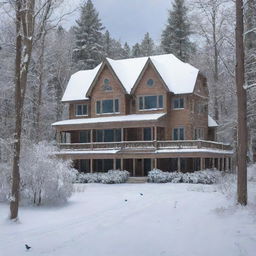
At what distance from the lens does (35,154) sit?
1920 centimetres

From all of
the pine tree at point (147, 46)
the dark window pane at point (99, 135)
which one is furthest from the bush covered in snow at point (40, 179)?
the pine tree at point (147, 46)

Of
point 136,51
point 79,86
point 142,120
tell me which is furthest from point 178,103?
point 136,51

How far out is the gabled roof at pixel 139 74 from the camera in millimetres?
38375

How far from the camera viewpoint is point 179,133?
38.5 metres

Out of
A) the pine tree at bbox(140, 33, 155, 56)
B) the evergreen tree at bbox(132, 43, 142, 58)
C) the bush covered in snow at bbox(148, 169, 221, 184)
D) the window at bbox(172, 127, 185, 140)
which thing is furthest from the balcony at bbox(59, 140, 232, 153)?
the evergreen tree at bbox(132, 43, 142, 58)

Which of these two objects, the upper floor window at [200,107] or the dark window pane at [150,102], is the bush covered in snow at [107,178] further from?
the upper floor window at [200,107]

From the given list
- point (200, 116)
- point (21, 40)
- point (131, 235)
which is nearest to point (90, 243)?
point (131, 235)

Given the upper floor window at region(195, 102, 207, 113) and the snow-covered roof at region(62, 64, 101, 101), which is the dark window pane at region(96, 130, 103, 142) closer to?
the snow-covered roof at region(62, 64, 101, 101)

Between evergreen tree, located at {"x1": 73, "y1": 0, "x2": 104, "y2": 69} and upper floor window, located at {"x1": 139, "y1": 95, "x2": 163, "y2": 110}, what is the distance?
18.1 metres

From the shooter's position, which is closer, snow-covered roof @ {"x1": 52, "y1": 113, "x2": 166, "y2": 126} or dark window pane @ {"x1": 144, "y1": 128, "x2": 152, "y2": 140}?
snow-covered roof @ {"x1": 52, "y1": 113, "x2": 166, "y2": 126}

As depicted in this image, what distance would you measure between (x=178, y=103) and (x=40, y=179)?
21976mm

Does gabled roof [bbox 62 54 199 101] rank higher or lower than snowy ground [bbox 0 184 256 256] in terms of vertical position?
higher

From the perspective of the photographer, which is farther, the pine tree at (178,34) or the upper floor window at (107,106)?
the pine tree at (178,34)

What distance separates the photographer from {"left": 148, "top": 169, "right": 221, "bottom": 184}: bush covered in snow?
103ft
